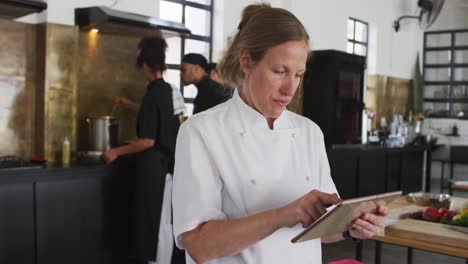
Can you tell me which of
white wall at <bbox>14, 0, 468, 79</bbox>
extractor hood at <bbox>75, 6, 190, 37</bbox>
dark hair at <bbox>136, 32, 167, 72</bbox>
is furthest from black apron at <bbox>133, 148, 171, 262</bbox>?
white wall at <bbox>14, 0, 468, 79</bbox>

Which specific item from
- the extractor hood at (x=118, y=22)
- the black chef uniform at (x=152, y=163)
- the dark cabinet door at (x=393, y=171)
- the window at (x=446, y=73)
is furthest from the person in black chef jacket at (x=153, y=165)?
the window at (x=446, y=73)

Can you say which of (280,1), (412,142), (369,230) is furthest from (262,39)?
(412,142)

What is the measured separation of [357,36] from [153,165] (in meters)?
5.63

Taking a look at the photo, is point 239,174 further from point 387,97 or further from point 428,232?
point 387,97

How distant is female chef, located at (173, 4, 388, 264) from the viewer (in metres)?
1.20

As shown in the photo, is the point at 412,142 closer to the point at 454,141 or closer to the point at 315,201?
the point at 454,141

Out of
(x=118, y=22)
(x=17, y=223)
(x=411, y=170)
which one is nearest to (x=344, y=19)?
(x=411, y=170)

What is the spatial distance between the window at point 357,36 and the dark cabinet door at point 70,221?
549 cm

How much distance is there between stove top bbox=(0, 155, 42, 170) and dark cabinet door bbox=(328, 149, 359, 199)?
3.68m

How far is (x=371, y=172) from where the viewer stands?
7.01 meters

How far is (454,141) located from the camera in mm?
9852

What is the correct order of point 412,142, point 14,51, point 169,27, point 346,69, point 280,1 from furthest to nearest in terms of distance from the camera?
1. point 412,142
2. point 346,69
3. point 280,1
4. point 169,27
5. point 14,51

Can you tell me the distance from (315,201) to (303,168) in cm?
22

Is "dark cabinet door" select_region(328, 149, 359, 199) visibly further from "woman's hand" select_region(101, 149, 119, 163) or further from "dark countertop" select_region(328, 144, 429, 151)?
"woman's hand" select_region(101, 149, 119, 163)
